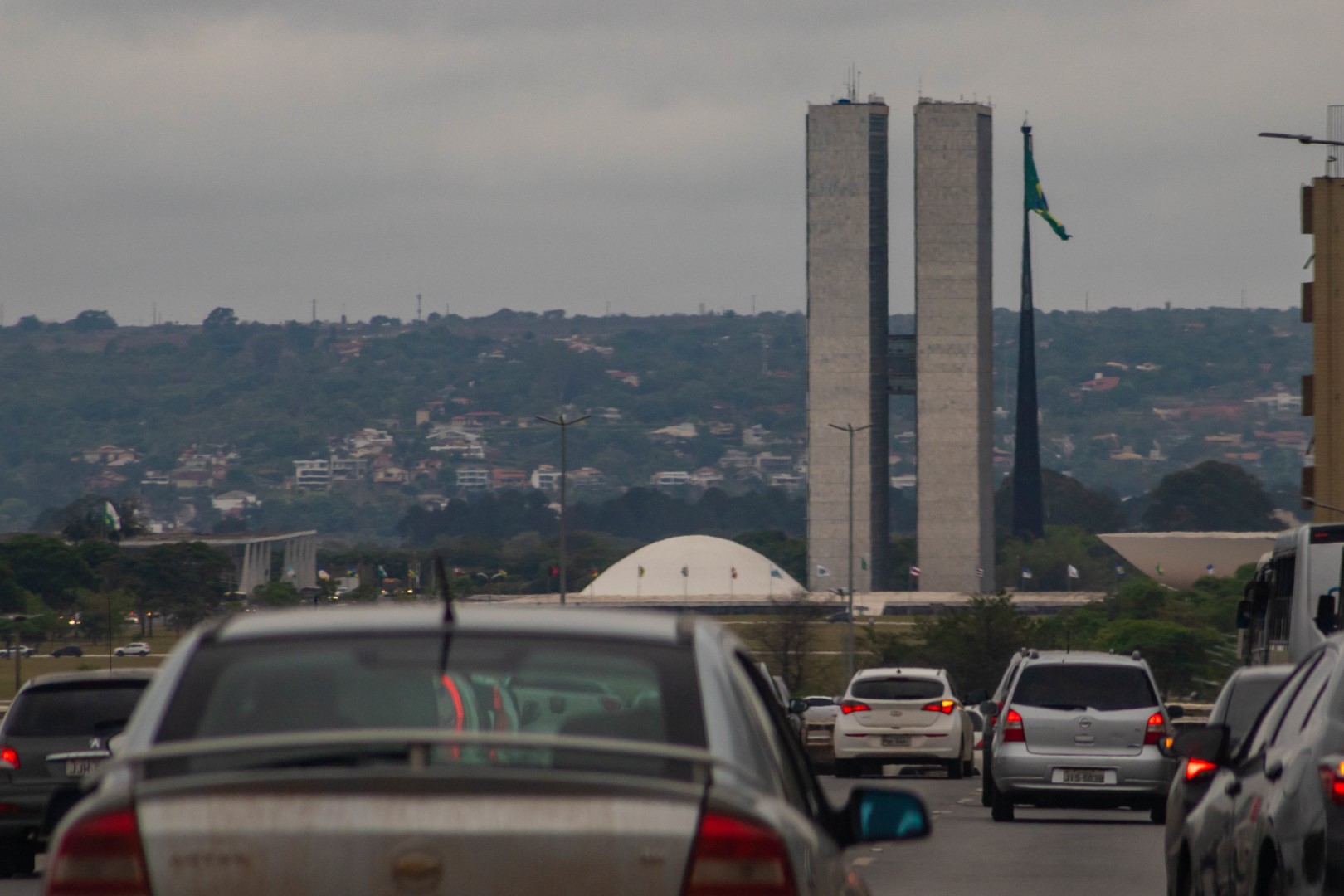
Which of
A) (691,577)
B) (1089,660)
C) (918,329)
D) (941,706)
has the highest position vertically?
(918,329)

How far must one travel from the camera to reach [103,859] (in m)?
4.73

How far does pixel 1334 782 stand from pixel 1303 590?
55.2ft

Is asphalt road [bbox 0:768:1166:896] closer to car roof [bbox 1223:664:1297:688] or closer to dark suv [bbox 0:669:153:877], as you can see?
dark suv [bbox 0:669:153:877]

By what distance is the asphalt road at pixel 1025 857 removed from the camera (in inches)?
626

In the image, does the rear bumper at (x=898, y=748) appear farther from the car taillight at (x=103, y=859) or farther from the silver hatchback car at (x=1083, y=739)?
the car taillight at (x=103, y=859)

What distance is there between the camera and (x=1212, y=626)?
11894 cm

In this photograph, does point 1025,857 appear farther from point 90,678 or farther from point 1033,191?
point 1033,191

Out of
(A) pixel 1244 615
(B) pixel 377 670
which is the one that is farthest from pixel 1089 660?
(B) pixel 377 670

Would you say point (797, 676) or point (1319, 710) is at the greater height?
point (1319, 710)

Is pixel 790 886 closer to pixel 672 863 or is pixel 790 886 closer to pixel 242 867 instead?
pixel 672 863

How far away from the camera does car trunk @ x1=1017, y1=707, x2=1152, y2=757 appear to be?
22.8 m

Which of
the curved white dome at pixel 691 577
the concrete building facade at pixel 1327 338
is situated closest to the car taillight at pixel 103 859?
the concrete building facade at pixel 1327 338

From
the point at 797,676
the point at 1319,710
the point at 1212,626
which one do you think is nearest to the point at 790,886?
the point at 1319,710

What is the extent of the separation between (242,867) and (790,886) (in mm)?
1066
